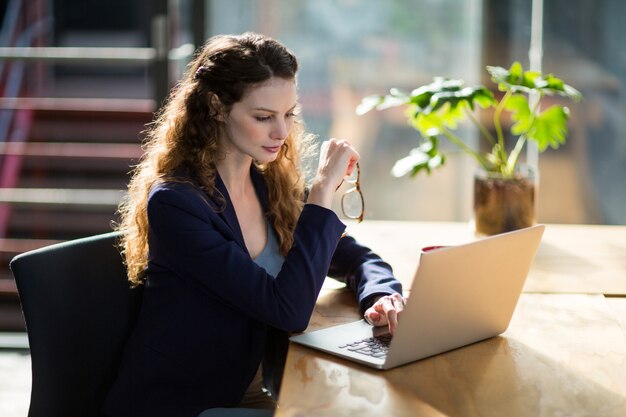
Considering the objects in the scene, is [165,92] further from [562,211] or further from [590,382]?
[590,382]

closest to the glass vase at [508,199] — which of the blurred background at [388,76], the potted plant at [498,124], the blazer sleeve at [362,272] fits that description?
the potted plant at [498,124]

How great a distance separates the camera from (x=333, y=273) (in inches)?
78.0

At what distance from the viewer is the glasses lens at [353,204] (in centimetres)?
188

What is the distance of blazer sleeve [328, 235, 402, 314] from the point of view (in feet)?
5.81

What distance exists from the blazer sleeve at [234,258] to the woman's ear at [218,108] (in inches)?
7.4

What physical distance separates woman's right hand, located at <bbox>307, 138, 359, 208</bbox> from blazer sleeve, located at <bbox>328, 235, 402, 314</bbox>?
186mm

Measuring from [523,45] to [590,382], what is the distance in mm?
2474

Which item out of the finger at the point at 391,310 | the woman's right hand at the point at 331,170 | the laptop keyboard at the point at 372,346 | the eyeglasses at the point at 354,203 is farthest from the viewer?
the eyeglasses at the point at 354,203

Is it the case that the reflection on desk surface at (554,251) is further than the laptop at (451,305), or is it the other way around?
the reflection on desk surface at (554,251)

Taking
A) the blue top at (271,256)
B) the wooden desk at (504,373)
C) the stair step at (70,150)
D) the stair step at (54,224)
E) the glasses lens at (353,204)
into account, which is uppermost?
the glasses lens at (353,204)

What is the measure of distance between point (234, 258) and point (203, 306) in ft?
0.41

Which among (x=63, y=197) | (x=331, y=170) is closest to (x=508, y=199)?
(x=331, y=170)

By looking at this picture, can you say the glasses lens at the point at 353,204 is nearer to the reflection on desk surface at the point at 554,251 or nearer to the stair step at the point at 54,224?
the reflection on desk surface at the point at 554,251

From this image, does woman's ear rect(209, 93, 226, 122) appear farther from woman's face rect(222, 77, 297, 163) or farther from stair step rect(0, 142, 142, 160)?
stair step rect(0, 142, 142, 160)
